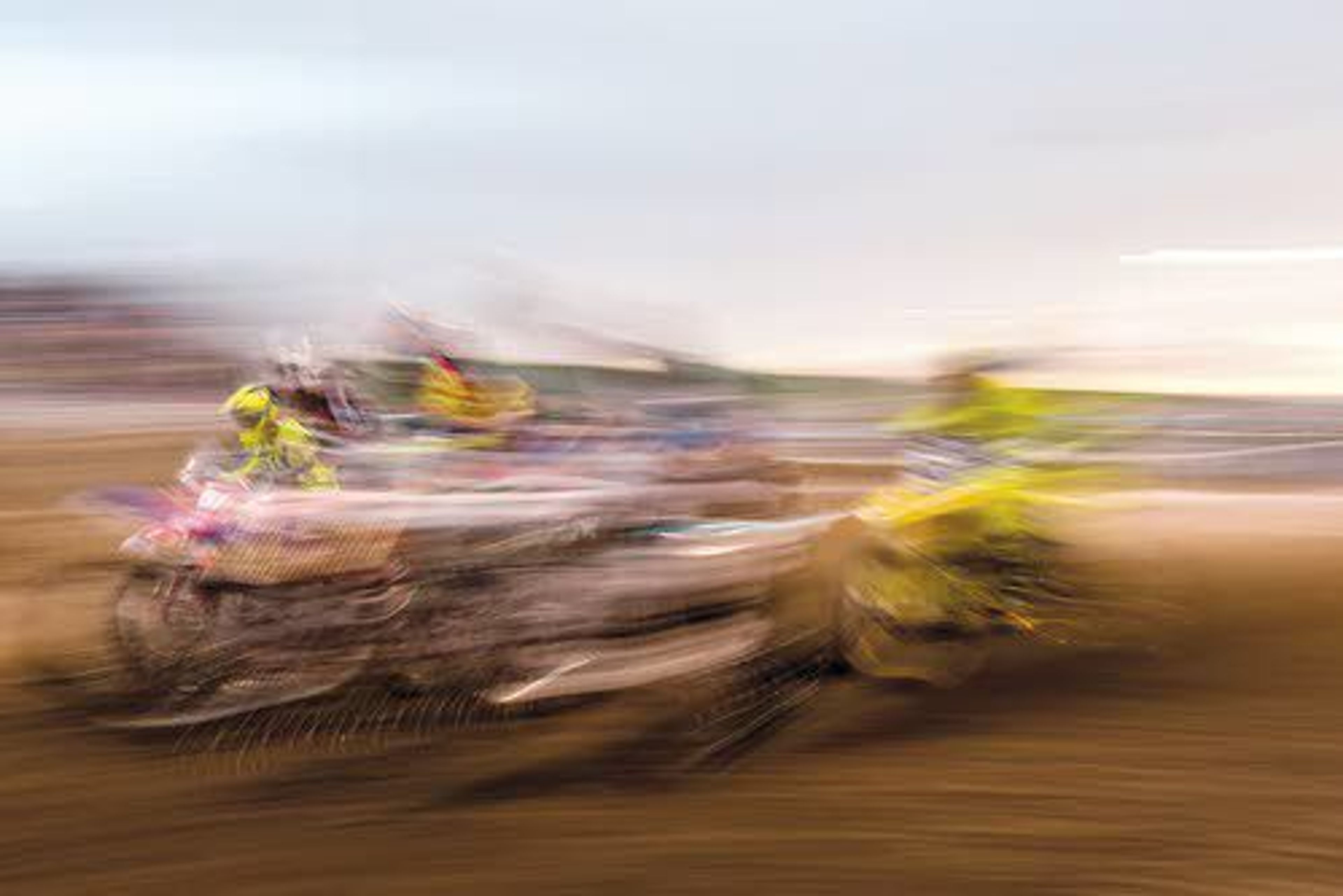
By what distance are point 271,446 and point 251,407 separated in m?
0.20

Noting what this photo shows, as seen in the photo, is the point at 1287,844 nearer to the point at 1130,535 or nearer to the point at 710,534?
the point at 710,534

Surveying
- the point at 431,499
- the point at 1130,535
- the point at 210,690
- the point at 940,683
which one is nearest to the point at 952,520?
the point at 940,683

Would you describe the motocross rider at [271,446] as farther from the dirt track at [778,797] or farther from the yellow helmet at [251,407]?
Answer: the dirt track at [778,797]

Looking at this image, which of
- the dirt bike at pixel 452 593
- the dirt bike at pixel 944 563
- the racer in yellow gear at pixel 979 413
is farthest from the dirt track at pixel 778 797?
the racer in yellow gear at pixel 979 413

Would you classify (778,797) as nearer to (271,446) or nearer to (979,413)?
(979,413)

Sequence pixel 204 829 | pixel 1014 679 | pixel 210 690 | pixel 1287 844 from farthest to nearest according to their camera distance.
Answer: pixel 1014 679 → pixel 210 690 → pixel 204 829 → pixel 1287 844

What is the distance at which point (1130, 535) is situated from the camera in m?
12.5

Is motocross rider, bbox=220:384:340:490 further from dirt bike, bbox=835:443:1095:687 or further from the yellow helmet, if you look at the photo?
dirt bike, bbox=835:443:1095:687

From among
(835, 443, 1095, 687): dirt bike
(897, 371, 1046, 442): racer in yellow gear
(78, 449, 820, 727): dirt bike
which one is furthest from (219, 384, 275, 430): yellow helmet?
(897, 371, 1046, 442): racer in yellow gear

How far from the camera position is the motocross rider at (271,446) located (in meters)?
6.88

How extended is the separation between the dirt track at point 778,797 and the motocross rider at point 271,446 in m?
0.83

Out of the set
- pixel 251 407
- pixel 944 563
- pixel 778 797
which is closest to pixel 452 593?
pixel 251 407

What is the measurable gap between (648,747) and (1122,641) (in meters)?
2.72

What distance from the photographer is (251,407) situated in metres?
7.11
